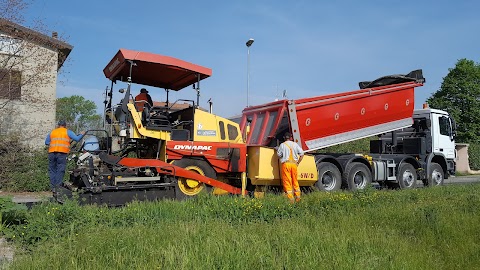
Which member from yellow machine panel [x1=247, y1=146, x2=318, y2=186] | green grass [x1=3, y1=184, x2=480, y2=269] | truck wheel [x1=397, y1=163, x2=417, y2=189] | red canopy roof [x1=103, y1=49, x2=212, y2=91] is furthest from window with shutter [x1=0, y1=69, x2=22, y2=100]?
truck wheel [x1=397, y1=163, x2=417, y2=189]

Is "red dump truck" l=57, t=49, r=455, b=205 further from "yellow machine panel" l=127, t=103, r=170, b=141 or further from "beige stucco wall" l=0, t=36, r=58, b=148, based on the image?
"beige stucco wall" l=0, t=36, r=58, b=148

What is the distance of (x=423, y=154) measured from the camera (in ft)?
44.8

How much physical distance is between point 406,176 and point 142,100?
8914 mm

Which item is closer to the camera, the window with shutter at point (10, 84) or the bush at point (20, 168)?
the bush at point (20, 168)

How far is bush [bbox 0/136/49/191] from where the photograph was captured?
12.7 m

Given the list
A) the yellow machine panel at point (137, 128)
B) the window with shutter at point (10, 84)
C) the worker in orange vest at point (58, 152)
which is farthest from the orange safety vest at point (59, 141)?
the window with shutter at point (10, 84)

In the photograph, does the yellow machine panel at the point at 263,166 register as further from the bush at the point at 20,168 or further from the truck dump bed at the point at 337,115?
the bush at the point at 20,168

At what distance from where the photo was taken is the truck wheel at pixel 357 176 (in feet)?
37.1

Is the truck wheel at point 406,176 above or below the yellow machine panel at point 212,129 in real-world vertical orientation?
below

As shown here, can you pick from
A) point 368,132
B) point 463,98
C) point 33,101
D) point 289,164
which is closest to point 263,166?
point 289,164

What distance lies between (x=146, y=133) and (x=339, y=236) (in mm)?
5091

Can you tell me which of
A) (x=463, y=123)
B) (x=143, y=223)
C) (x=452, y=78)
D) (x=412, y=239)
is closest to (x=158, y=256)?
(x=143, y=223)

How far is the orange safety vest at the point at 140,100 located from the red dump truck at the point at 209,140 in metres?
0.05

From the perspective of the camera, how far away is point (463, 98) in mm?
38844
